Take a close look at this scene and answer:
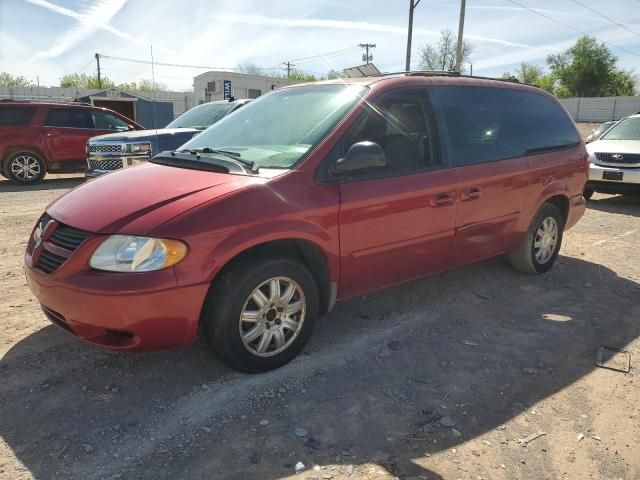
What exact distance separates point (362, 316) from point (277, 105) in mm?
1816

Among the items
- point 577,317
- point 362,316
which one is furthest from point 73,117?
point 577,317

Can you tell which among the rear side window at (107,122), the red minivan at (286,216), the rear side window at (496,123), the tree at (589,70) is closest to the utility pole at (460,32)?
the rear side window at (107,122)

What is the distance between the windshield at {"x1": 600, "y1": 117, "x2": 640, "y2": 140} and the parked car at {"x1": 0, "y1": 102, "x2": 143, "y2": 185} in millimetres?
10512

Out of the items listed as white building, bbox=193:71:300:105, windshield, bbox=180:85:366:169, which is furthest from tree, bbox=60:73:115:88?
windshield, bbox=180:85:366:169

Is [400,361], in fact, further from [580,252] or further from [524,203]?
[580,252]

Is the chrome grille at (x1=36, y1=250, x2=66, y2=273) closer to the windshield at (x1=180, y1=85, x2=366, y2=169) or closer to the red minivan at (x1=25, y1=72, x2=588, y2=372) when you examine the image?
the red minivan at (x1=25, y1=72, x2=588, y2=372)

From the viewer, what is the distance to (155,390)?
3.05 m

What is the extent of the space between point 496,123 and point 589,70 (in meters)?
68.4

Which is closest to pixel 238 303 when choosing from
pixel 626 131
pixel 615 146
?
pixel 615 146

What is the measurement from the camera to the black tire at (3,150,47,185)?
11461mm

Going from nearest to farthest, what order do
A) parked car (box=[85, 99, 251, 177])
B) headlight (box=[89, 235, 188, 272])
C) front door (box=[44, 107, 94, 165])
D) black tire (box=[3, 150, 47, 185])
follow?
1. headlight (box=[89, 235, 188, 272])
2. parked car (box=[85, 99, 251, 177])
3. black tire (box=[3, 150, 47, 185])
4. front door (box=[44, 107, 94, 165])

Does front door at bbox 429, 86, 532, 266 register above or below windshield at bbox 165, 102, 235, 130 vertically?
below

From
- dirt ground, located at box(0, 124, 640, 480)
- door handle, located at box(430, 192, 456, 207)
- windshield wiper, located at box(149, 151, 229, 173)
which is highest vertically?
Answer: windshield wiper, located at box(149, 151, 229, 173)

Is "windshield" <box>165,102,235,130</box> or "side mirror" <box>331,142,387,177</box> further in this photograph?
"windshield" <box>165,102,235,130</box>
